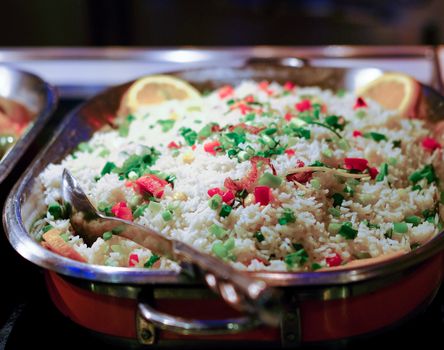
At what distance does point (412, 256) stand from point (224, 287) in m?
0.41

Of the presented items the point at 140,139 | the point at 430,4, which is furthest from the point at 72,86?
the point at 430,4

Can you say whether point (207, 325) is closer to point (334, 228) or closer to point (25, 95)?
point (334, 228)

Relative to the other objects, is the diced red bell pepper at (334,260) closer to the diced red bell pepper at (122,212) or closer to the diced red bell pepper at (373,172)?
the diced red bell pepper at (373,172)

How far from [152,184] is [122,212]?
0.40ft

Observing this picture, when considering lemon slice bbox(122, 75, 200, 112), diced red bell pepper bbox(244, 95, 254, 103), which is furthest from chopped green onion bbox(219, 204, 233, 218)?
lemon slice bbox(122, 75, 200, 112)

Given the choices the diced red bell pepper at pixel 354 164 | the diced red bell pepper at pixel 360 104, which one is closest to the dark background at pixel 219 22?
the diced red bell pepper at pixel 360 104

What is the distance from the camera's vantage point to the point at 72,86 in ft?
8.61

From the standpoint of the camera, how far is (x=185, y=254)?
1195mm

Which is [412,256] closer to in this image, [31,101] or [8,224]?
[8,224]

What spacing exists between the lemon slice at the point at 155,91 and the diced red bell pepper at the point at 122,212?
87 centimetres

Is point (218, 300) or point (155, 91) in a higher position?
point (155, 91)

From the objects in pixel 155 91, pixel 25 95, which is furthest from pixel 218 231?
pixel 25 95

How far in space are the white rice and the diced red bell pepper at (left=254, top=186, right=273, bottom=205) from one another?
2 centimetres

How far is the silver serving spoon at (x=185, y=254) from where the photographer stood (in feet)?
3.38
